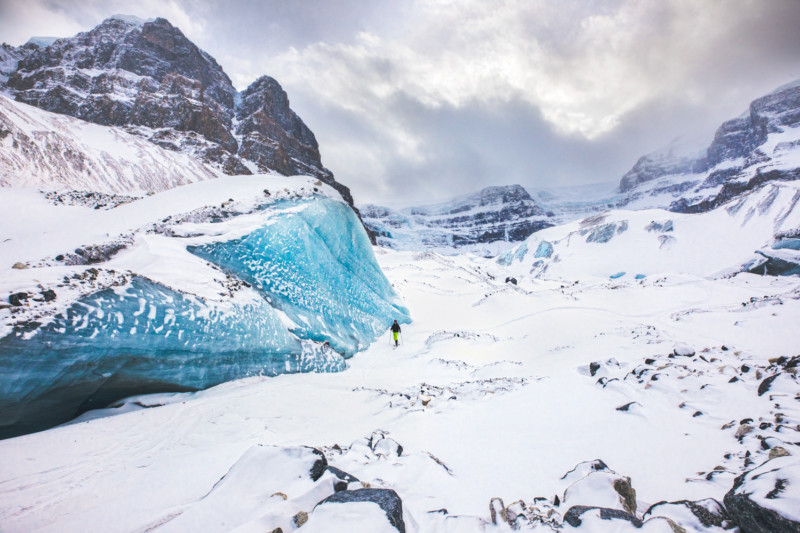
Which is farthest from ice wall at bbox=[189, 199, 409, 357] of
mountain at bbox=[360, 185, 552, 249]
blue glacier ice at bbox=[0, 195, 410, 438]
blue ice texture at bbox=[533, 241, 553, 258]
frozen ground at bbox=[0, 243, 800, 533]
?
mountain at bbox=[360, 185, 552, 249]

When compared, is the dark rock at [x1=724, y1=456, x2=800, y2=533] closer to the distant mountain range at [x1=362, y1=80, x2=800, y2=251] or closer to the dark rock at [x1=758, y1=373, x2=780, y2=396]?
the dark rock at [x1=758, y1=373, x2=780, y2=396]

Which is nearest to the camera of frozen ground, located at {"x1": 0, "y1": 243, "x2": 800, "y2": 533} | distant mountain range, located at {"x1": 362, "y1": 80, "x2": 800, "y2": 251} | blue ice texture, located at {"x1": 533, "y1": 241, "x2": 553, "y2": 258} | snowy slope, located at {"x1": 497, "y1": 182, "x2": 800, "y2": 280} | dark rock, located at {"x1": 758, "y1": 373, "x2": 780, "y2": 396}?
frozen ground, located at {"x1": 0, "y1": 243, "x2": 800, "y2": 533}

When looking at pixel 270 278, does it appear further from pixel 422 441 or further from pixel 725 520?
pixel 725 520

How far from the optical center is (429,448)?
3447 millimetres

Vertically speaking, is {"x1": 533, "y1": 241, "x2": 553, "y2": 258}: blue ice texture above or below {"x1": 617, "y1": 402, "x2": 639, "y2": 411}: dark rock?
above

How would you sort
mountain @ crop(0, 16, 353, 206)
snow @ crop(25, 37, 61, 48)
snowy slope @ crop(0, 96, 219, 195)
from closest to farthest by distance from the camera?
snowy slope @ crop(0, 96, 219, 195) < mountain @ crop(0, 16, 353, 206) < snow @ crop(25, 37, 61, 48)

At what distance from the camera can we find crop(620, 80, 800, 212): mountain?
235 ft

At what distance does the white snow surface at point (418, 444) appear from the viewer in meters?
2.25

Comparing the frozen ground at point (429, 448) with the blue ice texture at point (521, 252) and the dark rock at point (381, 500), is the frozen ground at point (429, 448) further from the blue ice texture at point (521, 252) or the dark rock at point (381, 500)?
the blue ice texture at point (521, 252)

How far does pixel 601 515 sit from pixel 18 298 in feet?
21.7

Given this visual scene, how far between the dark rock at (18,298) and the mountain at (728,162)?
99.2 meters

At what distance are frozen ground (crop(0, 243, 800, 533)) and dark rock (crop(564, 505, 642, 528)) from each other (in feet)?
0.14

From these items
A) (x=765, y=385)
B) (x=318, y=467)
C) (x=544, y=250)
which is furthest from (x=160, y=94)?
(x=765, y=385)

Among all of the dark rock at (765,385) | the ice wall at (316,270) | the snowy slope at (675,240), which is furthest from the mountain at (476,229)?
the dark rock at (765,385)
